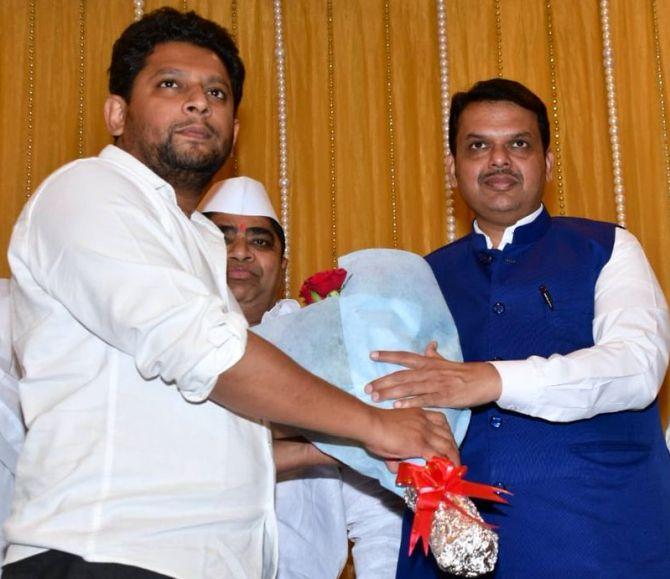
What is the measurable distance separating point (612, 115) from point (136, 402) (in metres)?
2.31

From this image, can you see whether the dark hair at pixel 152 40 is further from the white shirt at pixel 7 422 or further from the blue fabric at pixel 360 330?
the white shirt at pixel 7 422

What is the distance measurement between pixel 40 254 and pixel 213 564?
1.80 ft

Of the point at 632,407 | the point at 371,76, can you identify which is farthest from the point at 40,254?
the point at 371,76

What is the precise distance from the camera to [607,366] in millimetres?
2236

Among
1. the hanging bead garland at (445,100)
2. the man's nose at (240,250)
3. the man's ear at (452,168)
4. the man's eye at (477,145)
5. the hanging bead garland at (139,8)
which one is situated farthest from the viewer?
the hanging bead garland at (139,8)

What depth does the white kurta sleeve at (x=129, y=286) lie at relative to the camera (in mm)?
1683

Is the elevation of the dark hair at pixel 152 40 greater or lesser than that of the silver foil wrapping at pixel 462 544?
greater

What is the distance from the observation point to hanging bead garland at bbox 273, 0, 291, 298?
3.66 meters

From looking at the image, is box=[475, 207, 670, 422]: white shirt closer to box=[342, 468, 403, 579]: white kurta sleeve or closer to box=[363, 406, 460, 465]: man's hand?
box=[363, 406, 460, 465]: man's hand

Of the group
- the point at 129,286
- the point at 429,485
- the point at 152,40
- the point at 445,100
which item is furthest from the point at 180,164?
the point at 445,100

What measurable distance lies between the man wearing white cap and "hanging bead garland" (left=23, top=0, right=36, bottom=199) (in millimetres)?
984

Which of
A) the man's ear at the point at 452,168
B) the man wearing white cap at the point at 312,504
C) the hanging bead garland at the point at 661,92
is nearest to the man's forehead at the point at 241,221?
the man wearing white cap at the point at 312,504

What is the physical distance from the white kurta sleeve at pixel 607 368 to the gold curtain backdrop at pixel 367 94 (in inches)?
48.7

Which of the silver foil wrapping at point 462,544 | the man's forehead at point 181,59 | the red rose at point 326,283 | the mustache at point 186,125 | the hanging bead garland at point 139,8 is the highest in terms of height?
the hanging bead garland at point 139,8
